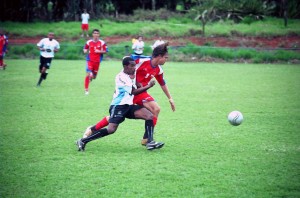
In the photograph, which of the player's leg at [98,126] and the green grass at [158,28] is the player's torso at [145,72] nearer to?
the player's leg at [98,126]

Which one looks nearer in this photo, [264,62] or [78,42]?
[264,62]

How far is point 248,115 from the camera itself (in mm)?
11406

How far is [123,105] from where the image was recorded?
7492 millimetres

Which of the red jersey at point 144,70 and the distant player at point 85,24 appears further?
the distant player at point 85,24

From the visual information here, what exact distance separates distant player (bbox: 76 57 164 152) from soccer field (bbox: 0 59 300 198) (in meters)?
0.24

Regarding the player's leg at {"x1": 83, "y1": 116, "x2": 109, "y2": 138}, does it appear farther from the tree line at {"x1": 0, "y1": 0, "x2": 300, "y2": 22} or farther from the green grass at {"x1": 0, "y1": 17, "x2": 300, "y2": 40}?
the tree line at {"x1": 0, "y1": 0, "x2": 300, "y2": 22}

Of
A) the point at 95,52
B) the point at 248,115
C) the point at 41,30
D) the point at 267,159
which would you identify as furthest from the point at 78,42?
the point at 267,159

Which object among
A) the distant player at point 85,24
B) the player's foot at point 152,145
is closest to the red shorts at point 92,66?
the player's foot at point 152,145

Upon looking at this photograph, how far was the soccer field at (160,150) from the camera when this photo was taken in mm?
5719

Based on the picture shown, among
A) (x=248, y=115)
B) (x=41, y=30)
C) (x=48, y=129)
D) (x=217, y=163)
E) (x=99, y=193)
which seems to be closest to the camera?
(x=99, y=193)

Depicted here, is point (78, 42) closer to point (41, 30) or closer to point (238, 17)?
point (41, 30)

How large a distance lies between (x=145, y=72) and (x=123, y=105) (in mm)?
896

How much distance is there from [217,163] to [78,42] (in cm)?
2710

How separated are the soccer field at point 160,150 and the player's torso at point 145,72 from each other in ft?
3.94
